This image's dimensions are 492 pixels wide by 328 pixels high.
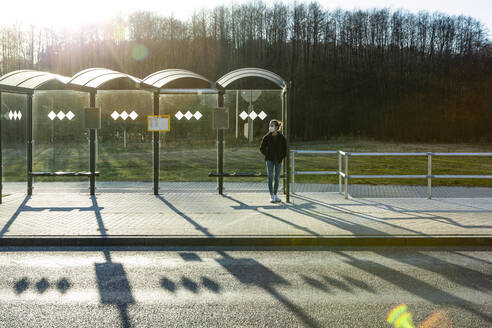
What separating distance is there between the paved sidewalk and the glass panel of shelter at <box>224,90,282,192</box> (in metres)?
1.17

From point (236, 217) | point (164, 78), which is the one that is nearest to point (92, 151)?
point (164, 78)

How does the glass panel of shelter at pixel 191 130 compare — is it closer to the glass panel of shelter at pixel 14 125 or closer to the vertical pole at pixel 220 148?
the vertical pole at pixel 220 148

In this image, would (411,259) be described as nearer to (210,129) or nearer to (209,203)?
(209,203)

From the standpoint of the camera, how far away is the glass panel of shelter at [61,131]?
13023 millimetres

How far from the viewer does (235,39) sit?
Answer: 239 feet

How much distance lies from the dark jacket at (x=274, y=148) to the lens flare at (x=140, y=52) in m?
63.1

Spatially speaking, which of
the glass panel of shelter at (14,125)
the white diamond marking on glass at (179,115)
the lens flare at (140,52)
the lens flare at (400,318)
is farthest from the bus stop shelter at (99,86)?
the lens flare at (140,52)

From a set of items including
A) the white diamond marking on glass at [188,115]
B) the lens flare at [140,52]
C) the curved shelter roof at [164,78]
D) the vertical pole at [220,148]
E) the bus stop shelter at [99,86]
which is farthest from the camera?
the lens flare at [140,52]

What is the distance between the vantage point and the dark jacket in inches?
430

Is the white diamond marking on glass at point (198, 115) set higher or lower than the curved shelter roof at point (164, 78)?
lower

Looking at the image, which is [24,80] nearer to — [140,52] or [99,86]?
[99,86]

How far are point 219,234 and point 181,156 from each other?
639cm

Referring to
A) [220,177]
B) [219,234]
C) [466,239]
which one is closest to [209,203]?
[220,177]

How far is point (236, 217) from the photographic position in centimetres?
895
